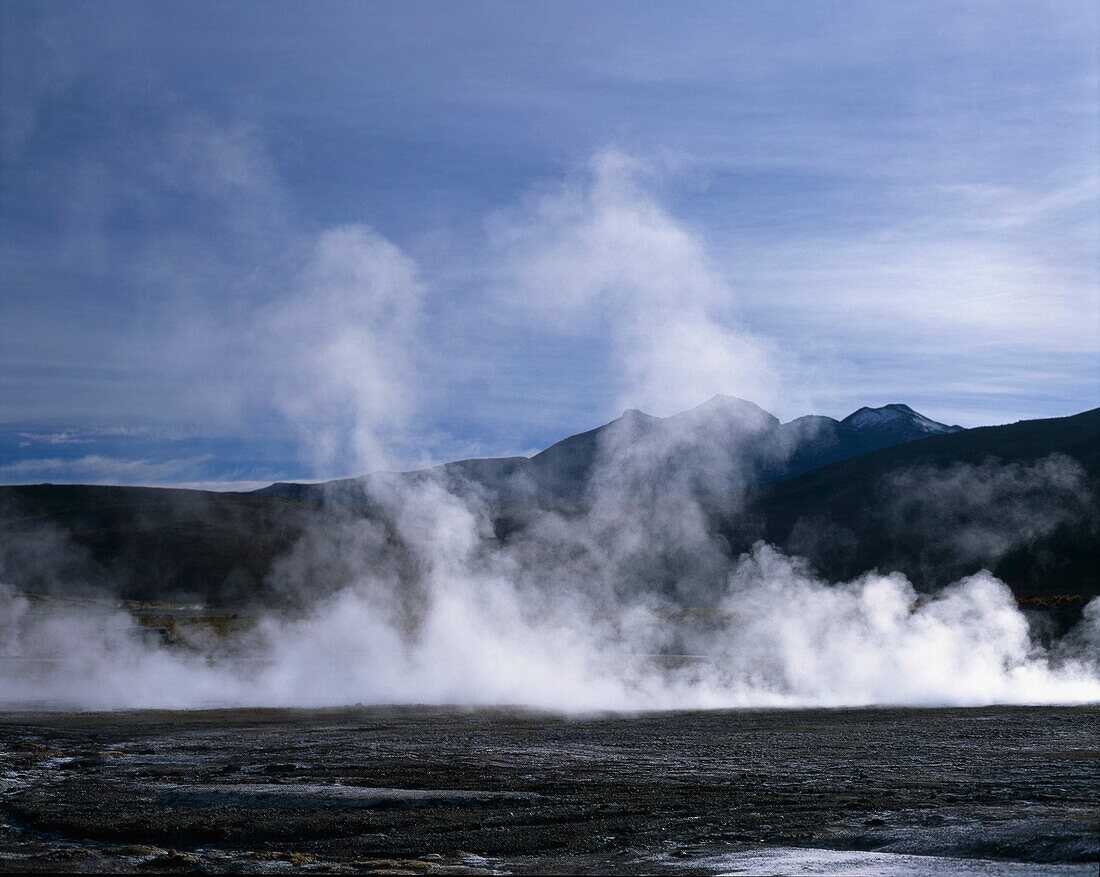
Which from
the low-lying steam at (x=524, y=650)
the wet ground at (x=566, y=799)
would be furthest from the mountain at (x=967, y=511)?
the wet ground at (x=566, y=799)

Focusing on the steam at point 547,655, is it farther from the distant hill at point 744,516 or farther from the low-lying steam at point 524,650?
the distant hill at point 744,516

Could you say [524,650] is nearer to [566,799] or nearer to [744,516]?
[566,799]

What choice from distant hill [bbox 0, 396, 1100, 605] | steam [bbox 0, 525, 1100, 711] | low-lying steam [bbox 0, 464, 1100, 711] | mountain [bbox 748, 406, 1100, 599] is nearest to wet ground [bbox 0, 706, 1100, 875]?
low-lying steam [bbox 0, 464, 1100, 711]

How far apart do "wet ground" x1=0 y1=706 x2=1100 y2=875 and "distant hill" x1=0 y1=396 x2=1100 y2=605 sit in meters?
33.1

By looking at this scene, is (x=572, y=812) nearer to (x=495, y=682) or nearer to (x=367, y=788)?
(x=367, y=788)

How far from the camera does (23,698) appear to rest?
3525 cm

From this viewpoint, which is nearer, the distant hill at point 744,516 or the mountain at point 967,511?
the distant hill at point 744,516

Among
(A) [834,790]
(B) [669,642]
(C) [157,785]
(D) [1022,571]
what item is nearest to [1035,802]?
(A) [834,790]

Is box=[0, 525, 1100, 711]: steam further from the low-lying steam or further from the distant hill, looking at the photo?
the distant hill

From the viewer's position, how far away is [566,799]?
1595cm

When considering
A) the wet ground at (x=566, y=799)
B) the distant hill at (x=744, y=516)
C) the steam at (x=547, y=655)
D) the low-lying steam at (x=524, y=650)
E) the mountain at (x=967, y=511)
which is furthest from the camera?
the mountain at (x=967, y=511)

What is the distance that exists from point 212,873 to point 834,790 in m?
9.27

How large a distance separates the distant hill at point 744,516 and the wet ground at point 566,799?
33.1 metres

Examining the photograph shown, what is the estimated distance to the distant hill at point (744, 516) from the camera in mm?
89875
